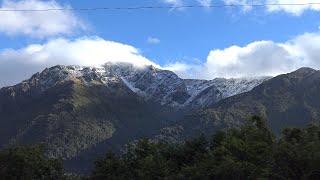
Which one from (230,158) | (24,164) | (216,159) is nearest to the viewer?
(230,158)

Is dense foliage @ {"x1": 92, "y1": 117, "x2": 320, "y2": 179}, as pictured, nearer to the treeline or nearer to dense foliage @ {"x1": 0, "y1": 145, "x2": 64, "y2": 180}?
the treeline

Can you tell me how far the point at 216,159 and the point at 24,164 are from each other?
1054 inches

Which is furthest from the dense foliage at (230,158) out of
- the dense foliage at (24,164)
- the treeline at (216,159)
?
the dense foliage at (24,164)

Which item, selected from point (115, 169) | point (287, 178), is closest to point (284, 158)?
point (287, 178)

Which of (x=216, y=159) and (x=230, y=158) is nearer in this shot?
(x=230, y=158)

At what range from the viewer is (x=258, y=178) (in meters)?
50.3

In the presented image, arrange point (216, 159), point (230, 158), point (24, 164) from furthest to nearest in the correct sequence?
point (24, 164) → point (216, 159) → point (230, 158)

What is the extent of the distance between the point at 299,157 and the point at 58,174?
37680 millimetres

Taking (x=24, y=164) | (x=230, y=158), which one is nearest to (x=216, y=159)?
(x=230, y=158)

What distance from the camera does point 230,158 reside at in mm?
56500

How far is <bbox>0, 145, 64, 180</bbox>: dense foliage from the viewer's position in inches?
2785

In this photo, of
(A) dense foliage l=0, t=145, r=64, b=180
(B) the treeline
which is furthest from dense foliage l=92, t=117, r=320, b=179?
(A) dense foliage l=0, t=145, r=64, b=180

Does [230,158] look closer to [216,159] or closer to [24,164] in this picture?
[216,159]

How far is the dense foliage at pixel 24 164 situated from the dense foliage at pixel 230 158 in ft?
22.8
